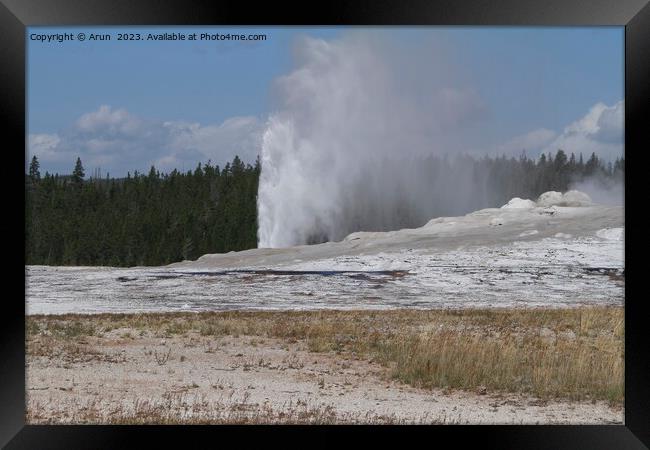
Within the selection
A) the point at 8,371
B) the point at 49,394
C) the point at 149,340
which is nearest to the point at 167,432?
the point at 8,371

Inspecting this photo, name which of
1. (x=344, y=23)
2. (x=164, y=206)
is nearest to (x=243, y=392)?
(x=344, y=23)

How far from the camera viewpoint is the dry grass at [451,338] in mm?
11406

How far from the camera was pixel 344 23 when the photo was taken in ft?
22.8

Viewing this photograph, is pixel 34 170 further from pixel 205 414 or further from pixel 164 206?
pixel 205 414

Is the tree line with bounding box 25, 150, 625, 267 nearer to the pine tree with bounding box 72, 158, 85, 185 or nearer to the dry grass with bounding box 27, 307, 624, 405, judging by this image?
the pine tree with bounding box 72, 158, 85, 185

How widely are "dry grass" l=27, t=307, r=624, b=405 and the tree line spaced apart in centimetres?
2150

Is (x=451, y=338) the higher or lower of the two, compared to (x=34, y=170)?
lower

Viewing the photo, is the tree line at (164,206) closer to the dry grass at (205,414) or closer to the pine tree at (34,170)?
the pine tree at (34,170)

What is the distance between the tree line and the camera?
1638 inches

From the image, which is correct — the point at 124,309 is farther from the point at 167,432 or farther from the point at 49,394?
the point at 167,432

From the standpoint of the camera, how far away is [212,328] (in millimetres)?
15883

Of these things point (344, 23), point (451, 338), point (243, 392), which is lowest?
point (243, 392)

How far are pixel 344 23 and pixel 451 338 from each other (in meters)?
9.08

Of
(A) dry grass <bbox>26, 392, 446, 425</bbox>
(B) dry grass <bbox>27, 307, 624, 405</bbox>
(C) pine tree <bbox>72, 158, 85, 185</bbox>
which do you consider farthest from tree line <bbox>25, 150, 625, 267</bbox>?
(A) dry grass <bbox>26, 392, 446, 425</bbox>
